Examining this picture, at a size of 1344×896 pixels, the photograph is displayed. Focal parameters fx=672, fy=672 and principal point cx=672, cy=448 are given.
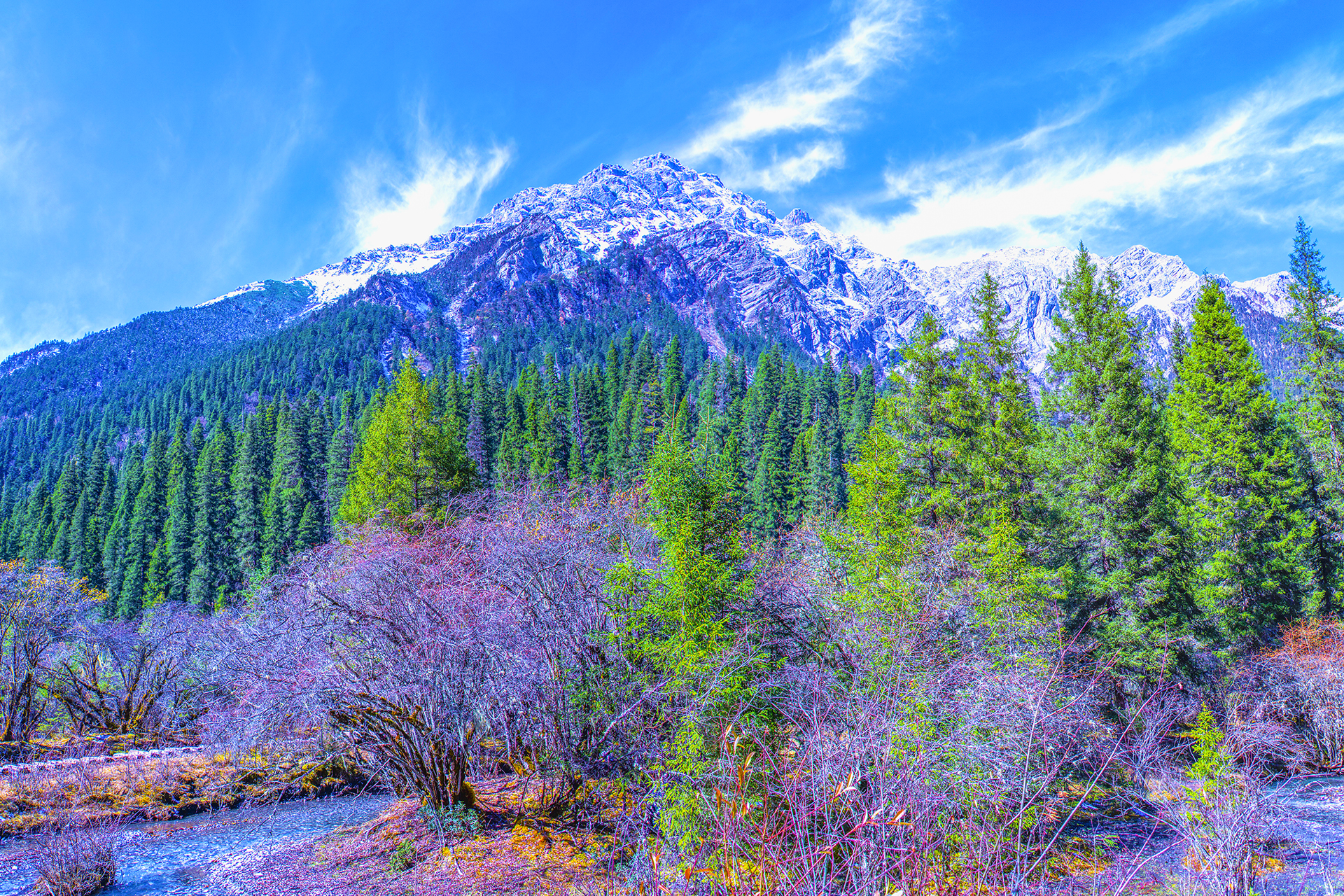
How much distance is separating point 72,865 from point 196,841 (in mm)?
3144

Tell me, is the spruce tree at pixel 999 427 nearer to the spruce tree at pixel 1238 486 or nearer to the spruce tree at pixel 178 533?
the spruce tree at pixel 1238 486

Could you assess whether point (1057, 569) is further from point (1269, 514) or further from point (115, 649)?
point (115, 649)

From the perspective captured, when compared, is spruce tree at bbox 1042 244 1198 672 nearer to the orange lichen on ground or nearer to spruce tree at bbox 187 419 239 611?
the orange lichen on ground

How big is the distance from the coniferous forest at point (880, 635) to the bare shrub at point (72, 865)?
9.40 feet

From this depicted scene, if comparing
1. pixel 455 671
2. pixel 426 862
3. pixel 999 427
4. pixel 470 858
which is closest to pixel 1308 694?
pixel 999 427

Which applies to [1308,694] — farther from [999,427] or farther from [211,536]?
[211,536]

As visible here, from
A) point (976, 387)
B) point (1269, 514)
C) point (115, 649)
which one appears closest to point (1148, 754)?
point (976, 387)

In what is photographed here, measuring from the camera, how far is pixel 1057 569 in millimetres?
20656

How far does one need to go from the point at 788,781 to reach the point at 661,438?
8.94 meters

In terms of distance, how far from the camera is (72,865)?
12.3m

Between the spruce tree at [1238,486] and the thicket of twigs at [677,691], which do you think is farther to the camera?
the spruce tree at [1238,486]

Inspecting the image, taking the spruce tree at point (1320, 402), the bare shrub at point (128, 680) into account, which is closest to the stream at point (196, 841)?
the bare shrub at point (128, 680)

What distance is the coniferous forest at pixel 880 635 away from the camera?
7707mm

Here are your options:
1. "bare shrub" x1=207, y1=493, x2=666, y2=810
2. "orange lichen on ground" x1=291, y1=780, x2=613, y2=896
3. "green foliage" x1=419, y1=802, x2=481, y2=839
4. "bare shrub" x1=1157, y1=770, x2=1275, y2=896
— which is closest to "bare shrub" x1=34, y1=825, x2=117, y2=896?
"bare shrub" x1=207, y1=493, x2=666, y2=810
